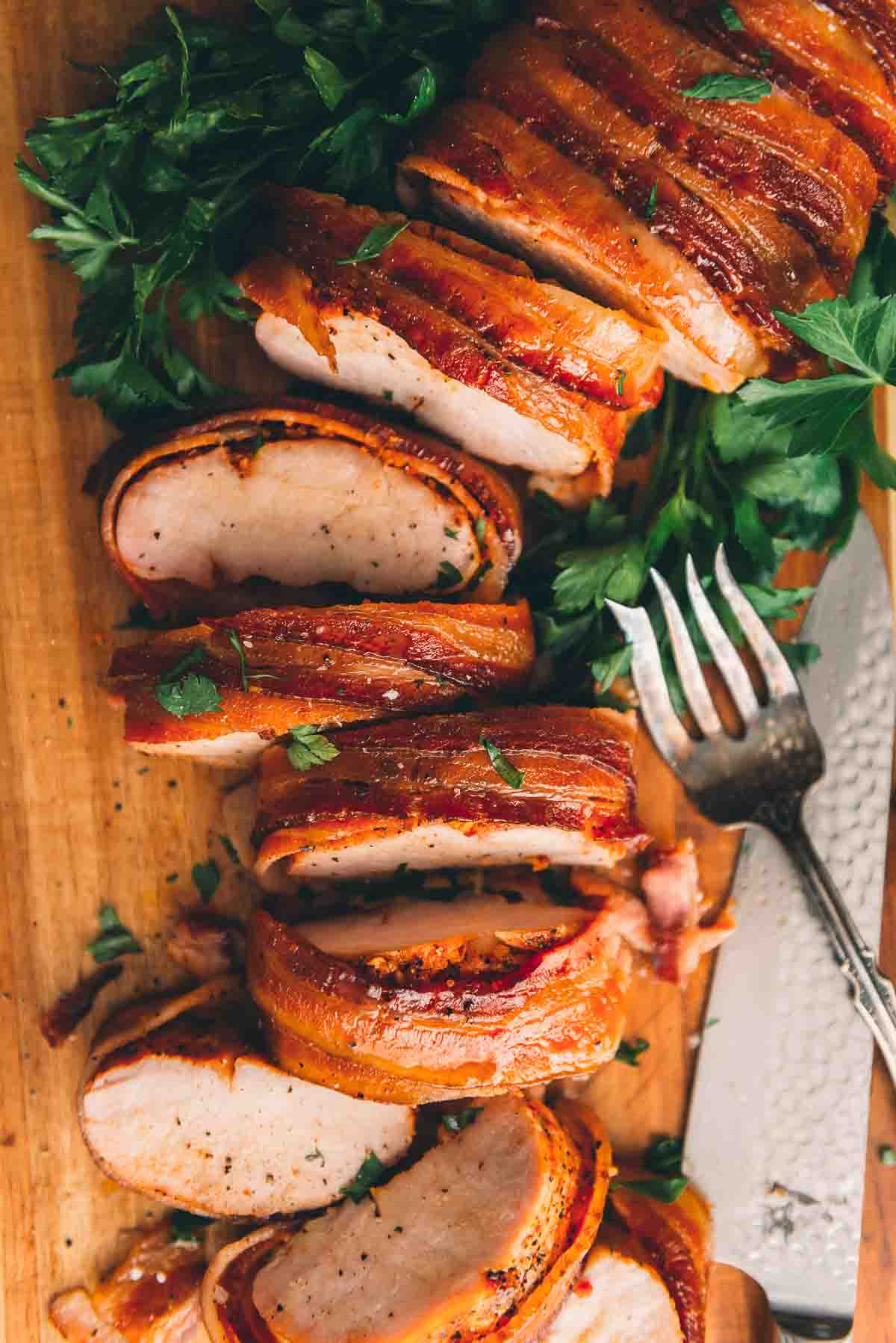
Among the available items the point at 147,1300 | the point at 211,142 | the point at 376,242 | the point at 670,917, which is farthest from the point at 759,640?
the point at 147,1300

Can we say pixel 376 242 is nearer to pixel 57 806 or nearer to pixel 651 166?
pixel 651 166

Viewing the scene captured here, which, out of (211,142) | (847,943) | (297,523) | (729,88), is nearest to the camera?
(729,88)

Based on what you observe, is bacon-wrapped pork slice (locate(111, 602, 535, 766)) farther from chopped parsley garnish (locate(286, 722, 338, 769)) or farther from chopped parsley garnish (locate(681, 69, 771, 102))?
chopped parsley garnish (locate(681, 69, 771, 102))

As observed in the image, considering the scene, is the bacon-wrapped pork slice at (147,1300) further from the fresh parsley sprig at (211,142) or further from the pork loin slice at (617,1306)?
the fresh parsley sprig at (211,142)

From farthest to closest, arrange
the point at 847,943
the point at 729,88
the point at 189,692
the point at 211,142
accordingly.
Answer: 1. the point at 847,943
2. the point at 211,142
3. the point at 189,692
4. the point at 729,88

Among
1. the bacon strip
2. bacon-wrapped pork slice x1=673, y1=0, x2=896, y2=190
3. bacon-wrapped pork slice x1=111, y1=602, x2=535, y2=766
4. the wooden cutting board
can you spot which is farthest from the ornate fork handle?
bacon-wrapped pork slice x1=673, y1=0, x2=896, y2=190

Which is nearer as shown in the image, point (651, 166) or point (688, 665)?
point (651, 166)

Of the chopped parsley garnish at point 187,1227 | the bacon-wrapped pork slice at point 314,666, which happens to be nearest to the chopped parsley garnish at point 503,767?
the bacon-wrapped pork slice at point 314,666
